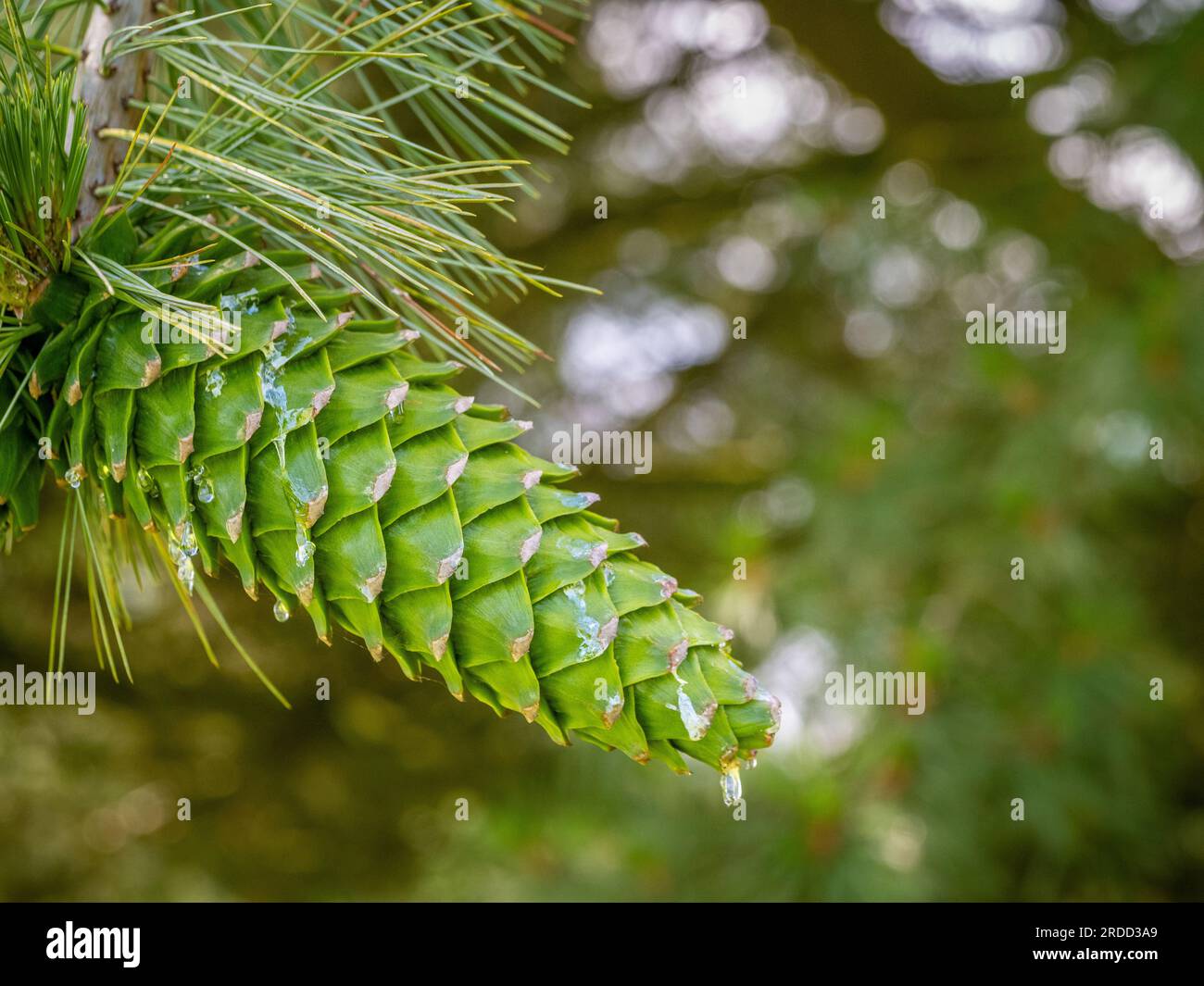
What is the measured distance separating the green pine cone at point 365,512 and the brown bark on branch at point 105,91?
3 cm

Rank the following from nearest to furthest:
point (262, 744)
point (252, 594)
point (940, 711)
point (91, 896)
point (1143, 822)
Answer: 1. point (252, 594)
2. point (940, 711)
3. point (1143, 822)
4. point (262, 744)
5. point (91, 896)

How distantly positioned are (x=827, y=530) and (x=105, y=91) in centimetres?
86

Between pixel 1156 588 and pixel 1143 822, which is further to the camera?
pixel 1156 588

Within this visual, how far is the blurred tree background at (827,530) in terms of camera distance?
97 centimetres

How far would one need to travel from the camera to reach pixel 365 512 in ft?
1.01

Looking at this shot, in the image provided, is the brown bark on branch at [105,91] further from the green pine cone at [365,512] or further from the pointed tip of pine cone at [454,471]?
the pointed tip of pine cone at [454,471]

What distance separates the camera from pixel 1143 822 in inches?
43.8

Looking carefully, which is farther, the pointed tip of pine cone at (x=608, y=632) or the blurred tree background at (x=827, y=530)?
the blurred tree background at (x=827, y=530)

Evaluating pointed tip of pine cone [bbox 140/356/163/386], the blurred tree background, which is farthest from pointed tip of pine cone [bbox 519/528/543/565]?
the blurred tree background

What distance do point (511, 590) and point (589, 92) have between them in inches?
48.4

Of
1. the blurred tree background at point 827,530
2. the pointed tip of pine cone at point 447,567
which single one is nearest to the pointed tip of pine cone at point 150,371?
the pointed tip of pine cone at point 447,567

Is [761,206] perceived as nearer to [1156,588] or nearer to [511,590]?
[1156,588]

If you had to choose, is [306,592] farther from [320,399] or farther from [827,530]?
[827,530]

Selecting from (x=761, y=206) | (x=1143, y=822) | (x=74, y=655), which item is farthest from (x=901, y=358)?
(x=74, y=655)
